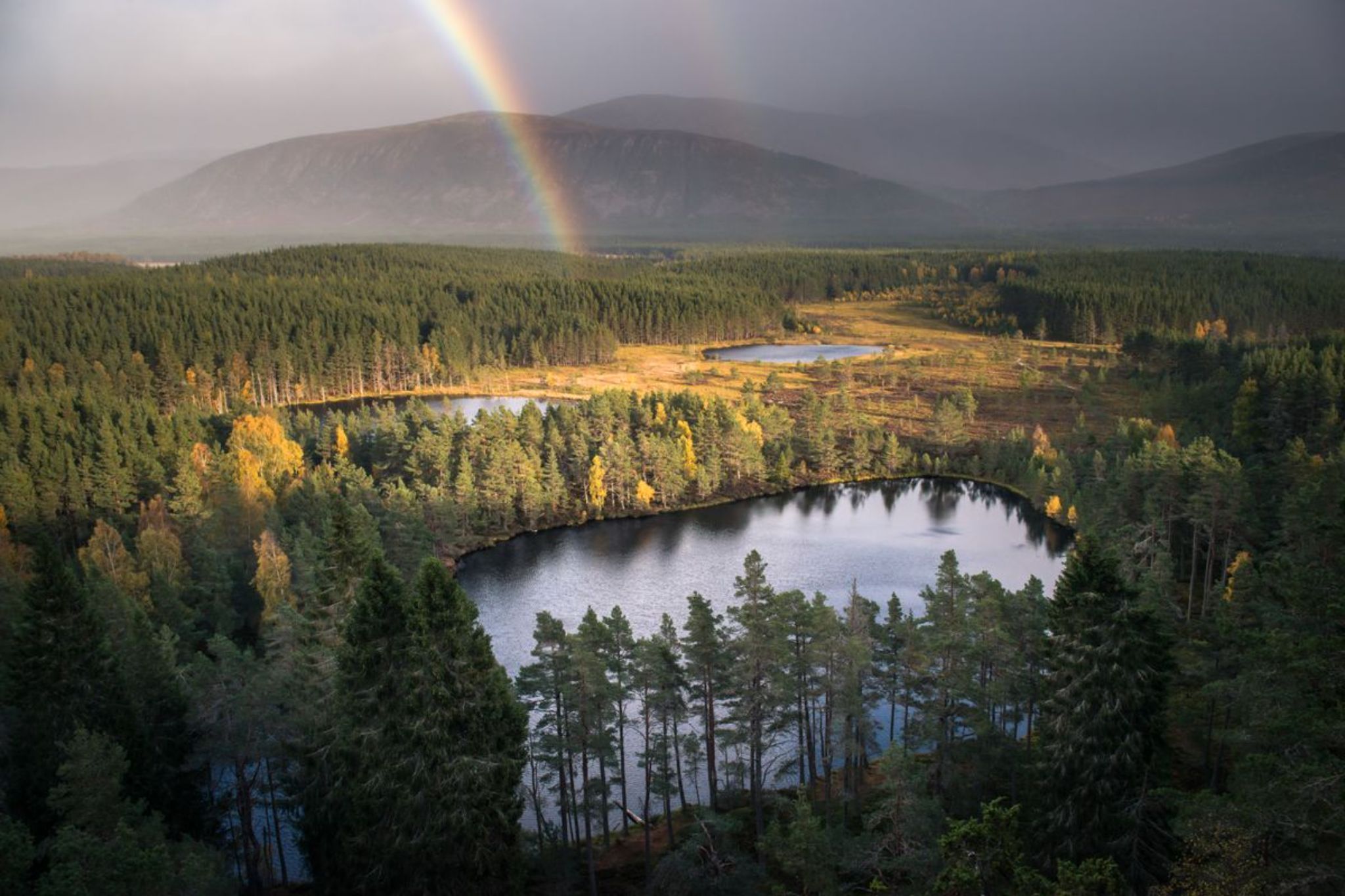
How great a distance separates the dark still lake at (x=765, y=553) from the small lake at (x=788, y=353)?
7638cm

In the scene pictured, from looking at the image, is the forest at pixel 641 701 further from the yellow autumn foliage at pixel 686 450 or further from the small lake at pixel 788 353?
the small lake at pixel 788 353

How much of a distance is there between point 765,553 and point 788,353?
113m

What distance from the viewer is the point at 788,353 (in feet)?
609

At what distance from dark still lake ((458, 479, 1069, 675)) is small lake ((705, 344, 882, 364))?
251 ft

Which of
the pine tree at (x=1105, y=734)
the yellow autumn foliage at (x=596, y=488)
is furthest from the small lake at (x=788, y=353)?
the pine tree at (x=1105, y=734)

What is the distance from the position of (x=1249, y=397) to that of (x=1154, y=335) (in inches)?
2739

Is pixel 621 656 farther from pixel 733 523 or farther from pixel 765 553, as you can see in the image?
pixel 733 523

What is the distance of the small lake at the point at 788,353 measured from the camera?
173 metres

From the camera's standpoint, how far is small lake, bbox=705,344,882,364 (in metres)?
173

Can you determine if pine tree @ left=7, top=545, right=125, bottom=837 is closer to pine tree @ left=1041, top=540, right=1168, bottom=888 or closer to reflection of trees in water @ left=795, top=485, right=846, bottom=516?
pine tree @ left=1041, top=540, right=1168, bottom=888

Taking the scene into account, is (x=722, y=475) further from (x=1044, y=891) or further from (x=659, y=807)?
(x=1044, y=891)

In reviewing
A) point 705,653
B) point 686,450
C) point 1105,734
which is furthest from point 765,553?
point 1105,734

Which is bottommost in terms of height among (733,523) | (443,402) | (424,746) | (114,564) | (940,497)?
(940,497)

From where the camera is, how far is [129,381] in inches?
4956
